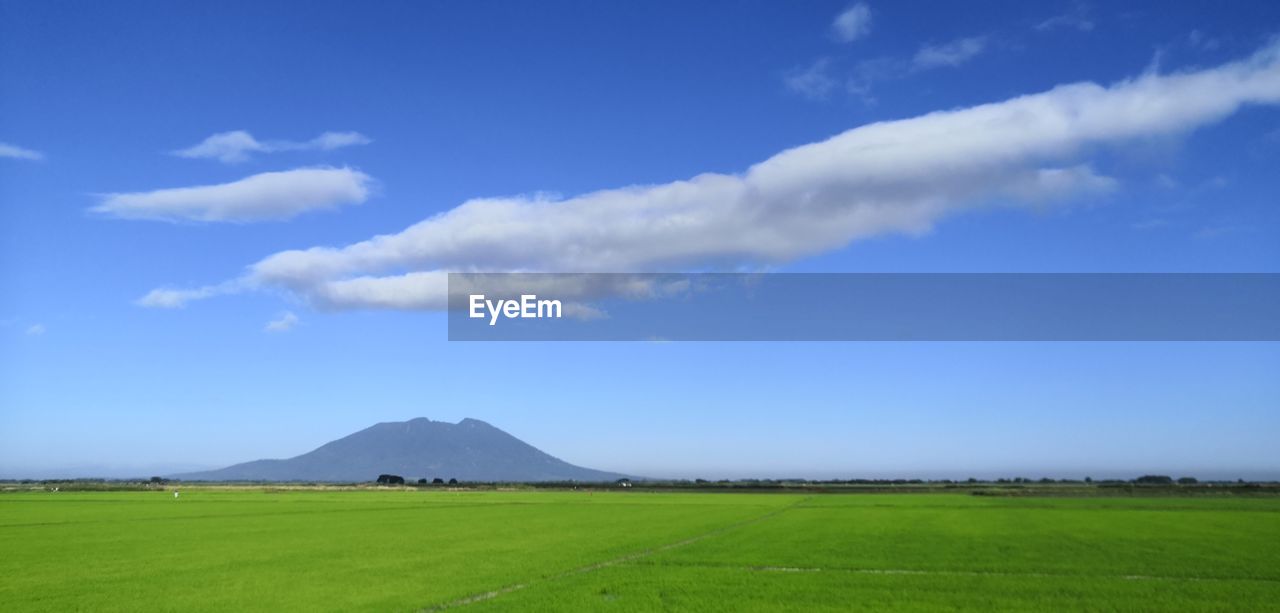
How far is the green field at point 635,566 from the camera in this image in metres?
17.5

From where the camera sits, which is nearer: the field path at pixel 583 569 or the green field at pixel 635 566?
the field path at pixel 583 569

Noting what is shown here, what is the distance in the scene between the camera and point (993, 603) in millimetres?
17281

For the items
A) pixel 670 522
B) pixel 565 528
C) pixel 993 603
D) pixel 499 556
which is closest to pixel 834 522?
pixel 670 522

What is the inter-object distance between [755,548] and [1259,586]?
14112 mm

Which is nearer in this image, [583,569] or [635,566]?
[583,569]

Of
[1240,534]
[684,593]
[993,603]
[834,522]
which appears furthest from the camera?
[834,522]

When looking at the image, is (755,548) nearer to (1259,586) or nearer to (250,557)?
(1259,586)

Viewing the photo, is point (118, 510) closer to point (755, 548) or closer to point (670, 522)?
point (670, 522)

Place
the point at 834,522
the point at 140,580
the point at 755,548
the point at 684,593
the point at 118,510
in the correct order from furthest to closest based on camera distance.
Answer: the point at 118,510 < the point at 834,522 < the point at 755,548 < the point at 140,580 < the point at 684,593

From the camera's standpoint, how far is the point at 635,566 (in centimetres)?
2367

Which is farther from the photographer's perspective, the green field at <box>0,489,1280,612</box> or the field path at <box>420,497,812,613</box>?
the green field at <box>0,489,1280,612</box>

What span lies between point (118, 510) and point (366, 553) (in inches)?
1464

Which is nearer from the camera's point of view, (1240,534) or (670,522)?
(1240,534)

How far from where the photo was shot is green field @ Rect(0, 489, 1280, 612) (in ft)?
57.4
